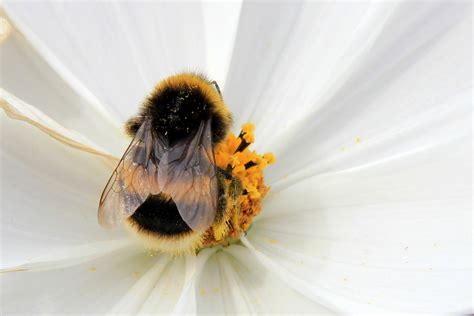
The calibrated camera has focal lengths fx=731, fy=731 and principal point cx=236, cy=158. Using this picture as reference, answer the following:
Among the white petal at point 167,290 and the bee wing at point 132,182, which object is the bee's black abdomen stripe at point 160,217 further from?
the white petal at point 167,290

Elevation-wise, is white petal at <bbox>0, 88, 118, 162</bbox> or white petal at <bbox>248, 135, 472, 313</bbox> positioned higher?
white petal at <bbox>0, 88, 118, 162</bbox>

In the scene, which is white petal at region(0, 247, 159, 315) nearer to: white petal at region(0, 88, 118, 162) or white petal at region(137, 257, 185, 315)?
white petal at region(137, 257, 185, 315)

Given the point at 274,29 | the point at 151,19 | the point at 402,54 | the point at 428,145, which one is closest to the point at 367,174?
the point at 428,145

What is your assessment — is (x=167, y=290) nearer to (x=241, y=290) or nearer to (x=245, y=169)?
(x=241, y=290)

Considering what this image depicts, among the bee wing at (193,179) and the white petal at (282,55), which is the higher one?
the white petal at (282,55)

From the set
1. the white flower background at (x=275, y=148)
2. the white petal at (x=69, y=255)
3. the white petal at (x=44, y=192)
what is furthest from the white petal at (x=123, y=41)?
the white petal at (x=69, y=255)

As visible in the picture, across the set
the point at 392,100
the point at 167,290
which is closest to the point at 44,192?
the point at 167,290

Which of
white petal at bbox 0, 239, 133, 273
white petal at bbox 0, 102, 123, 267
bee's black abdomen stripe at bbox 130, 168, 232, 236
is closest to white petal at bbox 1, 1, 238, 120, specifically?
white petal at bbox 0, 102, 123, 267
